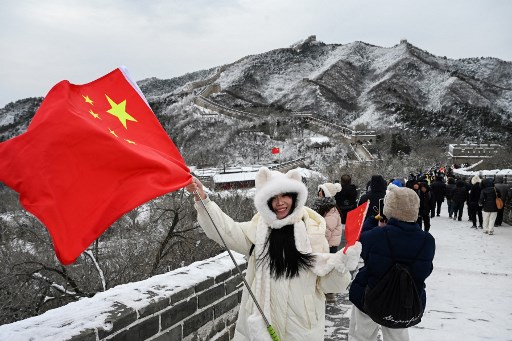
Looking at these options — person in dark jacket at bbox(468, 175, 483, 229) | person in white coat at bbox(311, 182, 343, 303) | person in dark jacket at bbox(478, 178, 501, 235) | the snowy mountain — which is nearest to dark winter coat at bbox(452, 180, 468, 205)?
person in dark jacket at bbox(468, 175, 483, 229)

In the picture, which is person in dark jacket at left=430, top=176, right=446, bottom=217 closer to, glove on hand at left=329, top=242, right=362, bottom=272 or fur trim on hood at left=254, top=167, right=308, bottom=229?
fur trim on hood at left=254, top=167, right=308, bottom=229

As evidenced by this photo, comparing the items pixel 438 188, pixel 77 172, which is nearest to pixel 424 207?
pixel 438 188

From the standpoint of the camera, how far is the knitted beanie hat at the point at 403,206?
3.23 meters

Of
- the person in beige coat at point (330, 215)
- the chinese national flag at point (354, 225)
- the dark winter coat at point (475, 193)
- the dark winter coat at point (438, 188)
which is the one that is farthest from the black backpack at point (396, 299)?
the dark winter coat at point (438, 188)

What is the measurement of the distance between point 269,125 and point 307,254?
55148 mm

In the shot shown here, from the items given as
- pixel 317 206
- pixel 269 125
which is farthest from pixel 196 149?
pixel 317 206

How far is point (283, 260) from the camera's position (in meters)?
2.79

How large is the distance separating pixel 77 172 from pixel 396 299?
2.38 meters

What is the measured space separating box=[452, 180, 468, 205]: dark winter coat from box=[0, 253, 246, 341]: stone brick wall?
1011cm

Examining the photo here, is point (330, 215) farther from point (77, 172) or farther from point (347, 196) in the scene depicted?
point (77, 172)

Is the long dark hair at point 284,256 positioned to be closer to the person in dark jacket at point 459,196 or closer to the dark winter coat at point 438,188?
the person in dark jacket at point 459,196

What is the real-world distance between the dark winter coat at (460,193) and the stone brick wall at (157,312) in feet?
33.2

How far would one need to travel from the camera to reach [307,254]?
9.09 ft

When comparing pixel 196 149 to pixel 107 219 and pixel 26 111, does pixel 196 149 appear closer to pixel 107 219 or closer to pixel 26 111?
pixel 107 219
